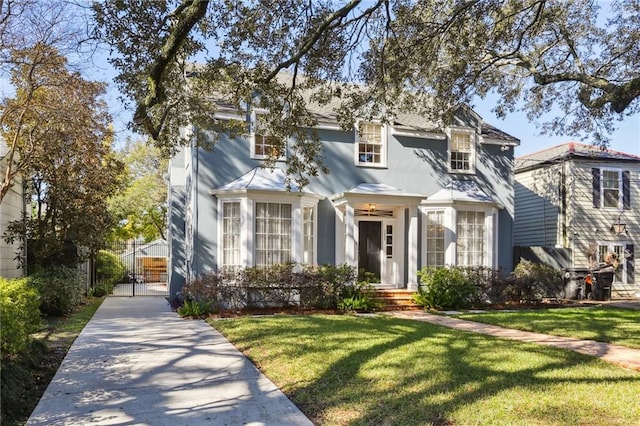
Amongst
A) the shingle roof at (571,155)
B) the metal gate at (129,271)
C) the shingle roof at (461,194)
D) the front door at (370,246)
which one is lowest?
the metal gate at (129,271)

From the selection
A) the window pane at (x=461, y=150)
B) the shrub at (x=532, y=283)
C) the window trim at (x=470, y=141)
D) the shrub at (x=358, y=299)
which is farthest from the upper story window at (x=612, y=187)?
the shrub at (x=358, y=299)

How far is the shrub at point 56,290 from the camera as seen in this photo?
1173cm

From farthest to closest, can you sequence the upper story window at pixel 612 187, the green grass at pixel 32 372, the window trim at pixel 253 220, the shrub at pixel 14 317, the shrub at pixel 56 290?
the upper story window at pixel 612 187, the window trim at pixel 253 220, the shrub at pixel 56 290, the shrub at pixel 14 317, the green grass at pixel 32 372

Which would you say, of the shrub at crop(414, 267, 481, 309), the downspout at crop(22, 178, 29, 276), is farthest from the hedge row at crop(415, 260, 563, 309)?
the downspout at crop(22, 178, 29, 276)

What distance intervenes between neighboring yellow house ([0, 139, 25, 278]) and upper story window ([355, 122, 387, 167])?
9.32 meters

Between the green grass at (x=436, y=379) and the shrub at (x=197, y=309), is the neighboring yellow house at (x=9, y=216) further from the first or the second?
the green grass at (x=436, y=379)

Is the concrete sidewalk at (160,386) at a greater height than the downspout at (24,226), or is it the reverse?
the downspout at (24,226)

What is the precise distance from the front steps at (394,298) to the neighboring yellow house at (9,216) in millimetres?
9053

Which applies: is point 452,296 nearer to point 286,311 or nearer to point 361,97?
point 286,311

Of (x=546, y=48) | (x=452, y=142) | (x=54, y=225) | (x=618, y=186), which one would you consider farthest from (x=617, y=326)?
(x=54, y=225)

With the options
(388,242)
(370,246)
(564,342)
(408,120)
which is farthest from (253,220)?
(564,342)

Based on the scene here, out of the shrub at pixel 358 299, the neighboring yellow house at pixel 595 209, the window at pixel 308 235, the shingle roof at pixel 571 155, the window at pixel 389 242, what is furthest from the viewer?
the shingle roof at pixel 571 155

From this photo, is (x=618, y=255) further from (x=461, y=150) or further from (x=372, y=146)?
(x=372, y=146)

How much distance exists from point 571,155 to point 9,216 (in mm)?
18646
